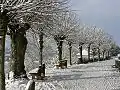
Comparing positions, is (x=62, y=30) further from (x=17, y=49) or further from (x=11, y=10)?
(x=11, y=10)

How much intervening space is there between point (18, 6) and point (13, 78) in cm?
974

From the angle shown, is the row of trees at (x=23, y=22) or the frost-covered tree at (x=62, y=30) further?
the frost-covered tree at (x=62, y=30)

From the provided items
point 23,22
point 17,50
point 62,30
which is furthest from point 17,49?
point 62,30

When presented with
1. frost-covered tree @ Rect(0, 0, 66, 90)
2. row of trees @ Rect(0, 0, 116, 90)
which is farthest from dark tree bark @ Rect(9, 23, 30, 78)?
frost-covered tree @ Rect(0, 0, 66, 90)

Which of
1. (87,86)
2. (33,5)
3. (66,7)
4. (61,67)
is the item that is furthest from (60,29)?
(33,5)

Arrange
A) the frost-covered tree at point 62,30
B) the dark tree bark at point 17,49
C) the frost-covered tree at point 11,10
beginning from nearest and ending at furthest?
1. the frost-covered tree at point 11,10
2. the dark tree bark at point 17,49
3. the frost-covered tree at point 62,30

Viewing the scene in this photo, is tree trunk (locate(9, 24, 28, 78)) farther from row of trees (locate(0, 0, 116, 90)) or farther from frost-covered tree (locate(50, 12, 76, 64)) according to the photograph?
frost-covered tree (locate(50, 12, 76, 64))

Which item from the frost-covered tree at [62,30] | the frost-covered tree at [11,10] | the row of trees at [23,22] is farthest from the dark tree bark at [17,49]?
the frost-covered tree at [62,30]

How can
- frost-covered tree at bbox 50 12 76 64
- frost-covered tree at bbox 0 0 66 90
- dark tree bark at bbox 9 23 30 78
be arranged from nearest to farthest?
1. frost-covered tree at bbox 0 0 66 90
2. dark tree bark at bbox 9 23 30 78
3. frost-covered tree at bbox 50 12 76 64

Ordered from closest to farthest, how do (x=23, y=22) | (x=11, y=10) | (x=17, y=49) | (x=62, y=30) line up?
1. (x=11, y=10)
2. (x=23, y=22)
3. (x=17, y=49)
4. (x=62, y=30)

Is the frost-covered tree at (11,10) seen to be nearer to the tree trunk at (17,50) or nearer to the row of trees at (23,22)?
the row of trees at (23,22)

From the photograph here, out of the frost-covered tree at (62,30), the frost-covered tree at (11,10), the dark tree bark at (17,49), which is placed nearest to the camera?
the frost-covered tree at (11,10)

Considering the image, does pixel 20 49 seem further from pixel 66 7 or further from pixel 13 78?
→ pixel 66 7

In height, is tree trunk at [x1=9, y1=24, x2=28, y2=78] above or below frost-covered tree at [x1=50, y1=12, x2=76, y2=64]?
below
